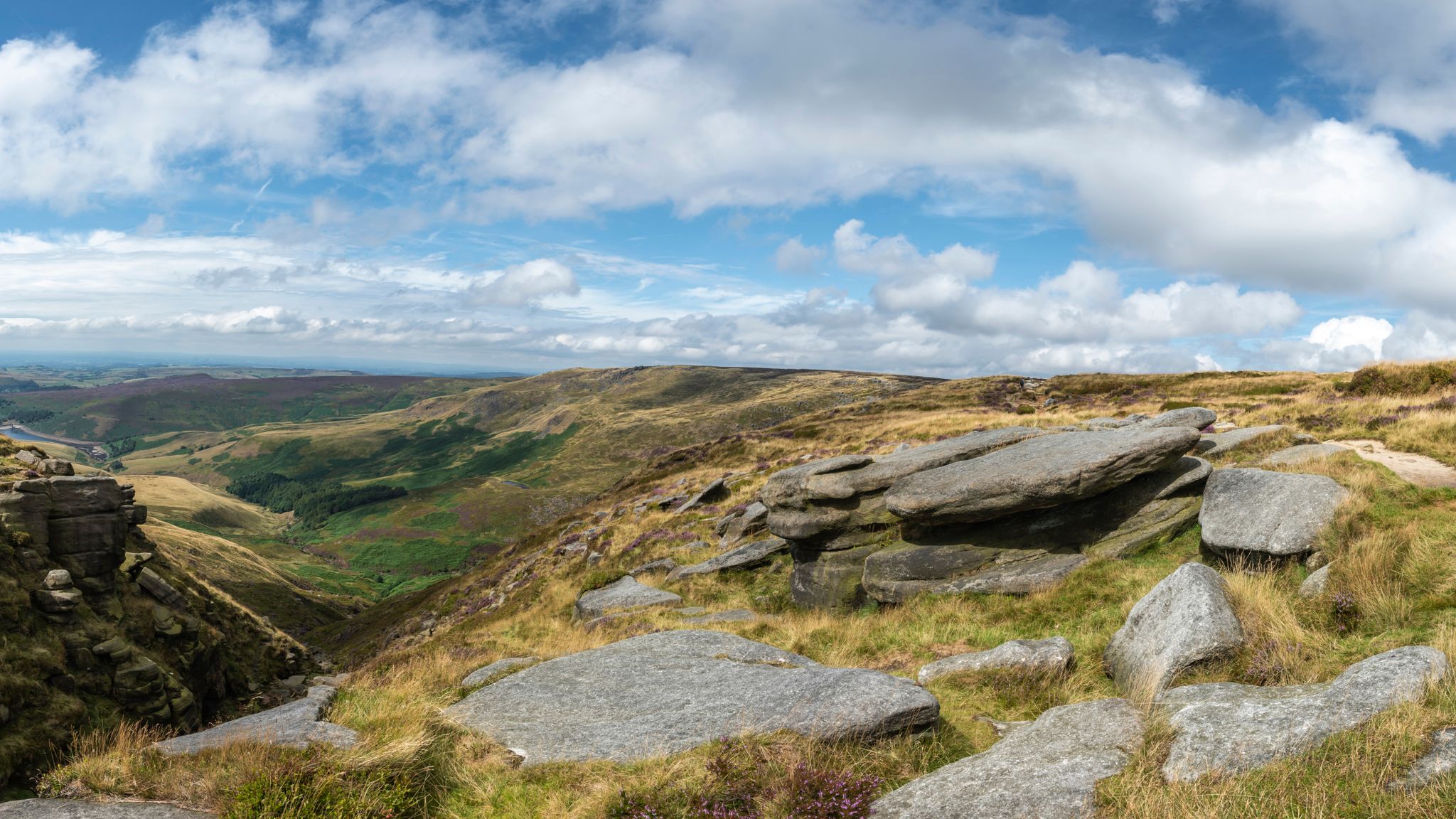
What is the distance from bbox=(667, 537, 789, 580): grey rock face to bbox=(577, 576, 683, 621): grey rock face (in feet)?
6.40

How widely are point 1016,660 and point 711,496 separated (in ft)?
110

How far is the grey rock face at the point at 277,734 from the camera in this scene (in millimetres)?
9555

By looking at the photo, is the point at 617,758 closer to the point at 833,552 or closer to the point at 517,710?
the point at 517,710

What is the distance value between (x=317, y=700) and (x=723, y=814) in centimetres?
964

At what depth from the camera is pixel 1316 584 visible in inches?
496

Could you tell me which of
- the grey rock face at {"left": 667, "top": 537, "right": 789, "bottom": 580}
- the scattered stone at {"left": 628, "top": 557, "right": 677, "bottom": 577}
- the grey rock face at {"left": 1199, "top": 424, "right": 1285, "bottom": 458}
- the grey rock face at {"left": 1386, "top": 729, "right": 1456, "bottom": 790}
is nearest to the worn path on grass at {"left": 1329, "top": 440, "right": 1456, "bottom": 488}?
the grey rock face at {"left": 1199, "top": 424, "right": 1285, "bottom": 458}

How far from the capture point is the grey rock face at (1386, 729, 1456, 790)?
18.9 ft

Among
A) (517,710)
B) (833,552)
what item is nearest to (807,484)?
(833,552)

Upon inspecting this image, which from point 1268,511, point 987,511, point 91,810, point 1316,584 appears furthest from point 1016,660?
point 91,810

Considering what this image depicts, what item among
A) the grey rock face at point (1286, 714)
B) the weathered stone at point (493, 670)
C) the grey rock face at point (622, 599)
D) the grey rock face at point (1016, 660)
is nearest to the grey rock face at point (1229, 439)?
the grey rock face at point (1016, 660)

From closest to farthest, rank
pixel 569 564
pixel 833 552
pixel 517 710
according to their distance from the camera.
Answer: pixel 517 710
pixel 833 552
pixel 569 564

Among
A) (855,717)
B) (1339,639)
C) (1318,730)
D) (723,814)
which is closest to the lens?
(1318,730)

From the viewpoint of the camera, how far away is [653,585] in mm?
30453

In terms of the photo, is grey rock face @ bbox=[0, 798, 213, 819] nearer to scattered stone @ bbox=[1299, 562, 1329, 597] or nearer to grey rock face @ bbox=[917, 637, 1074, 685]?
grey rock face @ bbox=[917, 637, 1074, 685]
